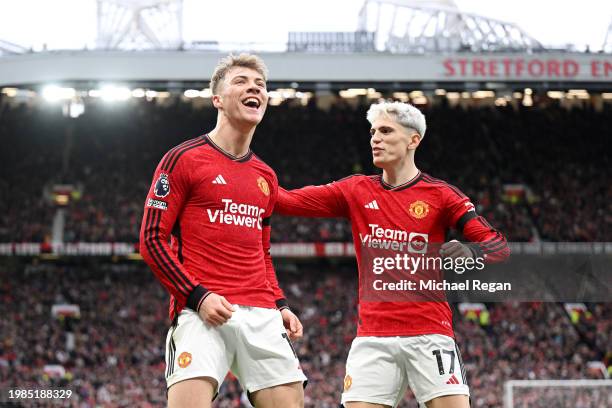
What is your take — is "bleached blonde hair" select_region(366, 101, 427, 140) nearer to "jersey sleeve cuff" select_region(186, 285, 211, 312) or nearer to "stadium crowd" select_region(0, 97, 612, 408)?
"jersey sleeve cuff" select_region(186, 285, 211, 312)

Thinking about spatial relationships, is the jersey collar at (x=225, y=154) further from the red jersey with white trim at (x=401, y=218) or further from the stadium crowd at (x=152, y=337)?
the stadium crowd at (x=152, y=337)

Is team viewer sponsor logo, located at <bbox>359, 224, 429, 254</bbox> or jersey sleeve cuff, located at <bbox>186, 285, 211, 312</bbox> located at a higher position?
team viewer sponsor logo, located at <bbox>359, 224, 429, 254</bbox>

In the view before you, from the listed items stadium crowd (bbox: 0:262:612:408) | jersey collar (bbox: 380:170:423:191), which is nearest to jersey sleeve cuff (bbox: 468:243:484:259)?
jersey collar (bbox: 380:170:423:191)

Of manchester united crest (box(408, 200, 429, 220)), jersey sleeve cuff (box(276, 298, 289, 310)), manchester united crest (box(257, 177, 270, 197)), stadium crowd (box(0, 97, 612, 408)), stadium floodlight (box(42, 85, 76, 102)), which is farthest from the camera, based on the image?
stadium floodlight (box(42, 85, 76, 102))

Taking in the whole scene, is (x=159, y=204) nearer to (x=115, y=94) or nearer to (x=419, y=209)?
(x=419, y=209)

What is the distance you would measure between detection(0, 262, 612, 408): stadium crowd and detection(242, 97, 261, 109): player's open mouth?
14518 millimetres

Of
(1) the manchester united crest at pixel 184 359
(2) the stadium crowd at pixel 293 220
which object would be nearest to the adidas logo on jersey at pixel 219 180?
(1) the manchester united crest at pixel 184 359

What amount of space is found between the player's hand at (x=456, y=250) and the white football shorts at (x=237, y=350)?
1.17 meters

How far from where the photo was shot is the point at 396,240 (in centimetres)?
555

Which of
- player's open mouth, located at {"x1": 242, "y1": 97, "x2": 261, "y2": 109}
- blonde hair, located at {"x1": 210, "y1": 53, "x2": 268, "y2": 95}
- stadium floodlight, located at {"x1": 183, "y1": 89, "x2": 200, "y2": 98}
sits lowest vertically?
player's open mouth, located at {"x1": 242, "y1": 97, "x2": 261, "y2": 109}

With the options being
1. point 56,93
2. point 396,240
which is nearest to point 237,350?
point 396,240

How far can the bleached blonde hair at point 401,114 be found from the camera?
18.6ft

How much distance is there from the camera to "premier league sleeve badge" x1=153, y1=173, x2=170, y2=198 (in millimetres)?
4594

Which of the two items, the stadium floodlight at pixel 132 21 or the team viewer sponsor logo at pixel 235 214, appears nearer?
the team viewer sponsor logo at pixel 235 214
